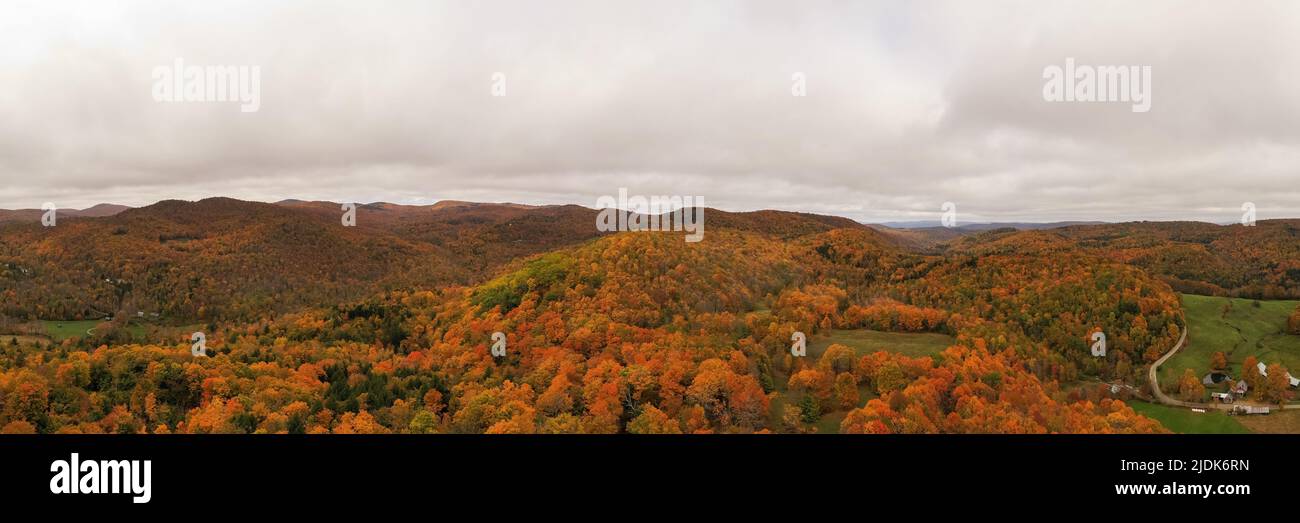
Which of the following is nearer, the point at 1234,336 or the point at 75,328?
the point at 1234,336

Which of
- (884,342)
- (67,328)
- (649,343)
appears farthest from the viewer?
(67,328)

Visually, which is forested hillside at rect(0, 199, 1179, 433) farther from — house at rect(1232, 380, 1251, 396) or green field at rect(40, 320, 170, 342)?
house at rect(1232, 380, 1251, 396)

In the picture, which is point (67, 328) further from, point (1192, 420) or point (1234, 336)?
point (1234, 336)

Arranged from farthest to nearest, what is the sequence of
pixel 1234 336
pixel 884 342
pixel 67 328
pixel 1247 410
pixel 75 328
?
pixel 75 328 → pixel 67 328 → pixel 884 342 → pixel 1234 336 → pixel 1247 410

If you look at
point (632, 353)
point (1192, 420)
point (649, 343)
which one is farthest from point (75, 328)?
point (1192, 420)

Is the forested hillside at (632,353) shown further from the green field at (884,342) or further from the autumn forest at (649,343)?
the green field at (884,342)

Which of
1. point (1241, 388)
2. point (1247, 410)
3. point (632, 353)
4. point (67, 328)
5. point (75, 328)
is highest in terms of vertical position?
point (632, 353)

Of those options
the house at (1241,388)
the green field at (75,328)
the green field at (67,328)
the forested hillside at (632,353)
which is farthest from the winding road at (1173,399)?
the green field at (67,328)
